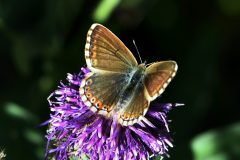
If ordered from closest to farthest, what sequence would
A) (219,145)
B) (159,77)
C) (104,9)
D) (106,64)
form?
(159,77) → (106,64) → (219,145) → (104,9)

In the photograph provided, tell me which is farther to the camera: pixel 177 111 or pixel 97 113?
pixel 177 111

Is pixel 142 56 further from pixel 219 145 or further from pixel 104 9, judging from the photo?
pixel 219 145

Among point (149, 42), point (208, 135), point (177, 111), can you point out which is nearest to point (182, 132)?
point (177, 111)

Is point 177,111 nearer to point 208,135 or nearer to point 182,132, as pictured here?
point 182,132

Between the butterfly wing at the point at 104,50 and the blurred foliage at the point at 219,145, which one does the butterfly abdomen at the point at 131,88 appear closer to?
the butterfly wing at the point at 104,50

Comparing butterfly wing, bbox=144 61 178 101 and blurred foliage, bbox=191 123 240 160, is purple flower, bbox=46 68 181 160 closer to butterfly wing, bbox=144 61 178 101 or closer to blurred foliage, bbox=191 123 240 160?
butterfly wing, bbox=144 61 178 101

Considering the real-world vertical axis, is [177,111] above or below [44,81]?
below

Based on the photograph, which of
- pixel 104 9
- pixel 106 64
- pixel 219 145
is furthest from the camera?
pixel 104 9

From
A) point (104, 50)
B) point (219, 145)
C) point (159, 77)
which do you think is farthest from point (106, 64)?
point (219, 145)
